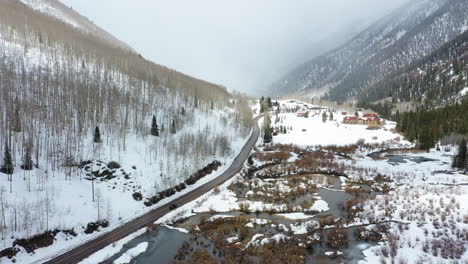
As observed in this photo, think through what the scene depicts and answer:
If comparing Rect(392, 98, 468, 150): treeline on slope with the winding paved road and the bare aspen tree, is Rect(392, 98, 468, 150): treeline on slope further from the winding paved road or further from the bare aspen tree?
the bare aspen tree

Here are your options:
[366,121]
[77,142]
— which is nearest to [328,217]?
[77,142]

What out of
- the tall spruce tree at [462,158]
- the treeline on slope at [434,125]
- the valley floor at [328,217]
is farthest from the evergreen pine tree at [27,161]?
the treeline on slope at [434,125]

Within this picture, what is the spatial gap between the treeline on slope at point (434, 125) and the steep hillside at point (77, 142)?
2468 inches

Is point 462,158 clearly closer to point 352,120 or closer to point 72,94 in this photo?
point 352,120

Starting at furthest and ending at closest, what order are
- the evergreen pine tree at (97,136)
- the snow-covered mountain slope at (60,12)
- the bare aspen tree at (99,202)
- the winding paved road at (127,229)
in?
the snow-covered mountain slope at (60,12), the evergreen pine tree at (97,136), the bare aspen tree at (99,202), the winding paved road at (127,229)

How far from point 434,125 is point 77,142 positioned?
113181 mm

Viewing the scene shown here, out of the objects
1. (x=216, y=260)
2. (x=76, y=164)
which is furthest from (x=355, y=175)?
(x=76, y=164)

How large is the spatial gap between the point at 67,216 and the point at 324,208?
36.5 meters

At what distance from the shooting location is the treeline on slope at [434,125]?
285ft

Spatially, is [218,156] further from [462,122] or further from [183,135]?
[462,122]

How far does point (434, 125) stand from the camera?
9562 centimetres

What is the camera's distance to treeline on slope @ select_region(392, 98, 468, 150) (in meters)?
86.9

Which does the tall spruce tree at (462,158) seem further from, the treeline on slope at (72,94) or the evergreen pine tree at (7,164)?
the evergreen pine tree at (7,164)

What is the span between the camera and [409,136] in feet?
323
